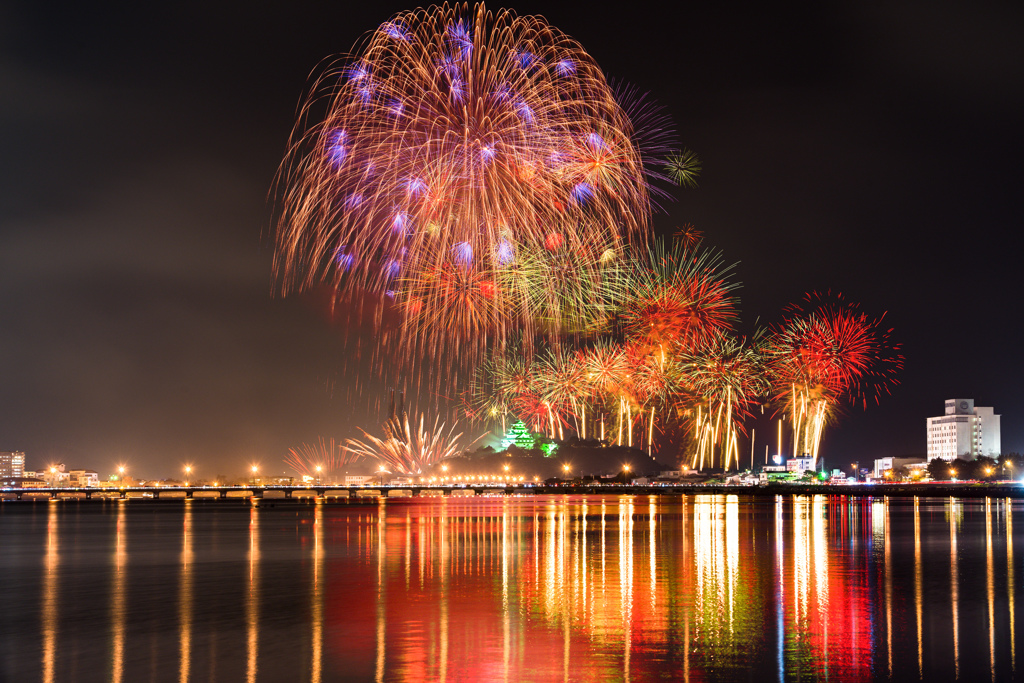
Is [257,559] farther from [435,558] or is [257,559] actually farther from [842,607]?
[842,607]

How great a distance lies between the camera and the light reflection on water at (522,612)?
1800 cm

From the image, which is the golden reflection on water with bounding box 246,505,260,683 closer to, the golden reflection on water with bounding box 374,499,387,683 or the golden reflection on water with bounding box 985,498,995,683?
the golden reflection on water with bounding box 374,499,387,683

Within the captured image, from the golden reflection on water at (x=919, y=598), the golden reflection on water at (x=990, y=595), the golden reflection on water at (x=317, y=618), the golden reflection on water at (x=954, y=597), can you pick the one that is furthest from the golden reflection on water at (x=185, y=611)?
the golden reflection on water at (x=990, y=595)

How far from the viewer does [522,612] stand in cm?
2478

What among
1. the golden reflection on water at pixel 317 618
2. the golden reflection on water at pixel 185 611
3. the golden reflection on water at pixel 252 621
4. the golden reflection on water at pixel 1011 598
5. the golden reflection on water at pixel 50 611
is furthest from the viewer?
the golden reflection on water at pixel 50 611

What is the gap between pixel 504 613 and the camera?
80.8 feet

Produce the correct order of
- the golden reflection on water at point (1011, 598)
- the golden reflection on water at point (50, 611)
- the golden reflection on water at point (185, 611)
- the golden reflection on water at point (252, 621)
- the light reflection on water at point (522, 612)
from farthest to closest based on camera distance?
the golden reflection on water at point (50, 611)
the golden reflection on water at point (185, 611)
the golden reflection on water at point (1011, 598)
the golden reflection on water at point (252, 621)
the light reflection on water at point (522, 612)

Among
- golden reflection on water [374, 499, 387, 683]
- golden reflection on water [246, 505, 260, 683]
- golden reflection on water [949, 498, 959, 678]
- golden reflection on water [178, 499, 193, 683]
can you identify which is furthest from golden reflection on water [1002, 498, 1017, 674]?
golden reflection on water [178, 499, 193, 683]

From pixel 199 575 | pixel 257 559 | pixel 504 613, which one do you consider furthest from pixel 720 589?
pixel 257 559

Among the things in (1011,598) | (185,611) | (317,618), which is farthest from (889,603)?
(185,611)

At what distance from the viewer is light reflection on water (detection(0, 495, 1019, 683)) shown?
1800cm

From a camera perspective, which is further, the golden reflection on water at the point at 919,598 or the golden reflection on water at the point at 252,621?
the golden reflection on water at the point at 919,598

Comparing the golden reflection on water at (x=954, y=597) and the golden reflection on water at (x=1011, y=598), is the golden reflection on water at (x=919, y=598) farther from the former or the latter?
the golden reflection on water at (x=1011, y=598)

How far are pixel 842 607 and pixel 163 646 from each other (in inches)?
672
